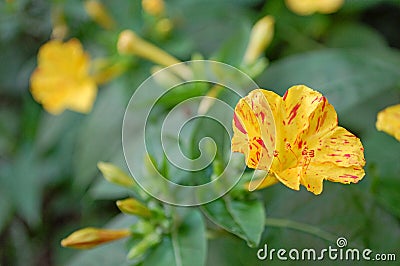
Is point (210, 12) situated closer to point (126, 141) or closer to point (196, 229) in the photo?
point (126, 141)

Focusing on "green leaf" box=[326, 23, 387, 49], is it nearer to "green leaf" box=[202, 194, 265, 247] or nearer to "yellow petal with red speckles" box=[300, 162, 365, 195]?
"green leaf" box=[202, 194, 265, 247]

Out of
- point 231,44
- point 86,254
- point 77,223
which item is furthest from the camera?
point 77,223

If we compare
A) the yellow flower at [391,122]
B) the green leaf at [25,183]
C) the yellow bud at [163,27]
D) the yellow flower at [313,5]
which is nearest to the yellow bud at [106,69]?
the yellow bud at [163,27]

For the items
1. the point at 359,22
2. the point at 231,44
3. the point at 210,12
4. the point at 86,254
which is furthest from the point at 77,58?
the point at 359,22

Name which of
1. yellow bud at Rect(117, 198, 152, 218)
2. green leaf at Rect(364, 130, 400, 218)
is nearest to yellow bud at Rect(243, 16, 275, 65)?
green leaf at Rect(364, 130, 400, 218)

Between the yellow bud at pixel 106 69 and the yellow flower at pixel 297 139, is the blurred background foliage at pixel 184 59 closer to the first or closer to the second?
the yellow bud at pixel 106 69

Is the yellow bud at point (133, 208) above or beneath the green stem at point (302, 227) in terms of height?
above

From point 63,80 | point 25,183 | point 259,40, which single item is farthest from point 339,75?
point 25,183
